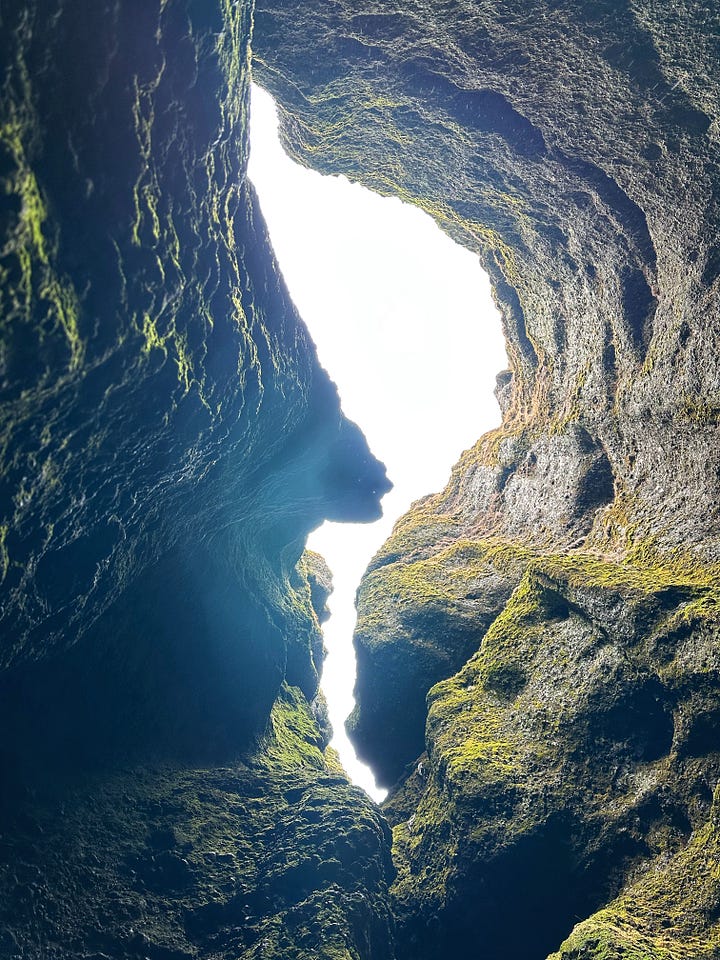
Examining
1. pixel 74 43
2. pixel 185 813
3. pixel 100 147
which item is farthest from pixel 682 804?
pixel 74 43

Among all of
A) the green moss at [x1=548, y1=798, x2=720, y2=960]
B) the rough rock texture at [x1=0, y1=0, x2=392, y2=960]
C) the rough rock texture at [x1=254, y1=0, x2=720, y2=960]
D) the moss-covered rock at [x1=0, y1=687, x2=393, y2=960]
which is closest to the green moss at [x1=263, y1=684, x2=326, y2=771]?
the rough rock texture at [x1=0, y1=0, x2=392, y2=960]

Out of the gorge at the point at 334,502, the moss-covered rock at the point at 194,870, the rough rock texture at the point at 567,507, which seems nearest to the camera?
the gorge at the point at 334,502

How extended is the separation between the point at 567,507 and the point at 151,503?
957cm

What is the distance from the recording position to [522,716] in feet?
35.8

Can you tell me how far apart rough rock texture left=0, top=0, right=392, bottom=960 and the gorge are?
0.05 meters

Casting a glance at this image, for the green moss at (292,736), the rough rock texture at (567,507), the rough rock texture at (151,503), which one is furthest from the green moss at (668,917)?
the green moss at (292,736)

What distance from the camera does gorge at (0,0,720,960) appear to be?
215 inches

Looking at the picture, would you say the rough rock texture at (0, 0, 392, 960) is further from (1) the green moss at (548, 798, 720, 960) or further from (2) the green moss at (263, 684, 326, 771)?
(1) the green moss at (548, 798, 720, 960)

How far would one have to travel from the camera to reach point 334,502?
16.2 meters

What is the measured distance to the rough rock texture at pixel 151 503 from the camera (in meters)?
4.68

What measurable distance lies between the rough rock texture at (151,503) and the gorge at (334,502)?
0.15ft

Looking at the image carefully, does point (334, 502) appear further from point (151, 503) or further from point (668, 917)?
point (668, 917)

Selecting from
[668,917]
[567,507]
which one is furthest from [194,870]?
[567,507]

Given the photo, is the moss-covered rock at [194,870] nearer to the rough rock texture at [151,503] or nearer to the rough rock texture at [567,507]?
the rough rock texture at [151,503]
